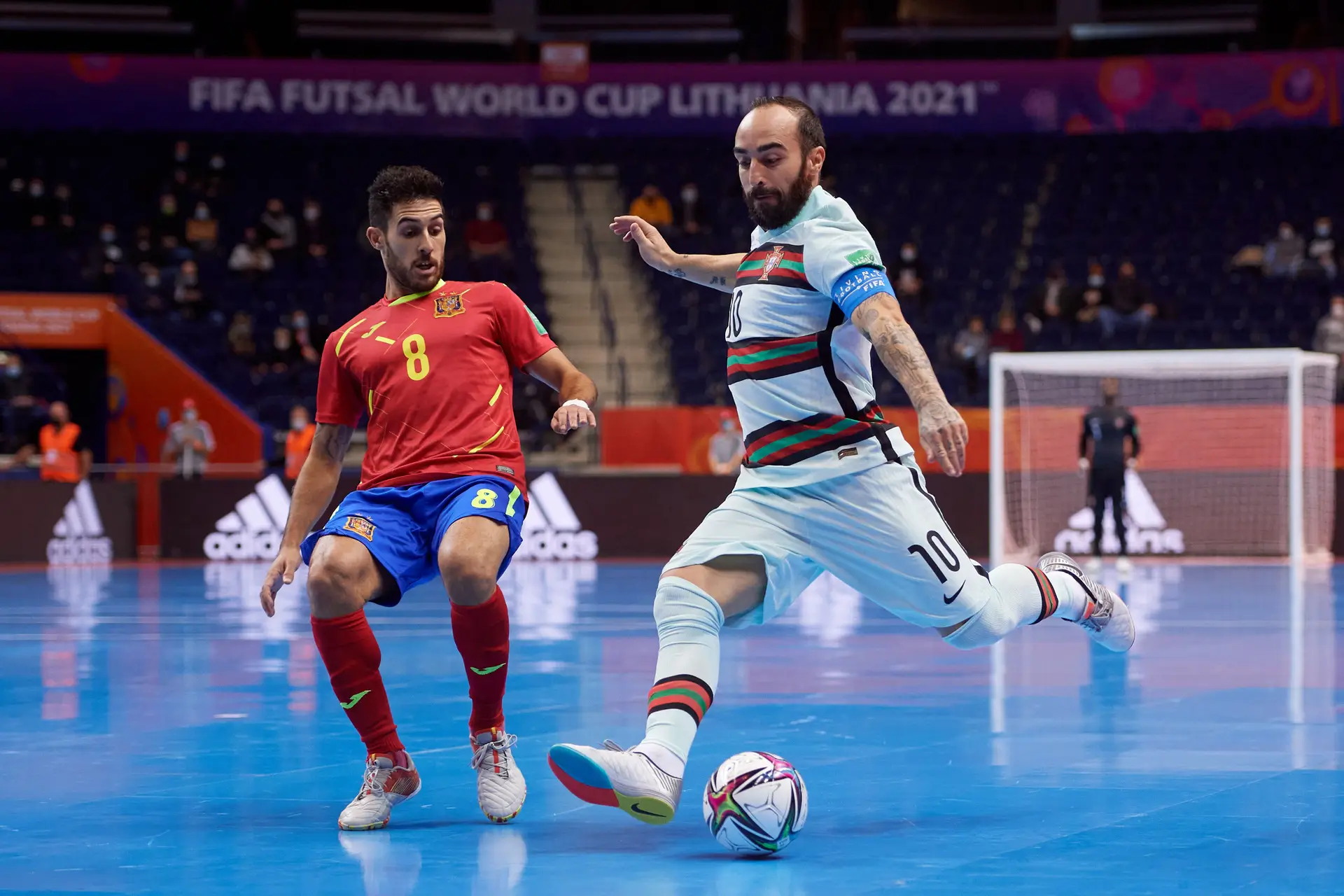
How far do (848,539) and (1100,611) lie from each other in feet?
5.02

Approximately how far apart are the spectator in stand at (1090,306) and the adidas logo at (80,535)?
1492cm

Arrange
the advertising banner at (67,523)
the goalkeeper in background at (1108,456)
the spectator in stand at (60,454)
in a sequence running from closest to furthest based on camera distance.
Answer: the goalkeeper in background at (1108,456)
the advertising banner at (67,523)
the spectator in stand at (60,454)

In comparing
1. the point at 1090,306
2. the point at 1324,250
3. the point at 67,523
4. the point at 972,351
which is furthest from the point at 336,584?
the point at 1324,250

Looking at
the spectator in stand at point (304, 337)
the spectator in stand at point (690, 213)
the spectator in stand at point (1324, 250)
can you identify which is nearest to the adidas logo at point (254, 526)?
the spectator in stand at point (304, 337)

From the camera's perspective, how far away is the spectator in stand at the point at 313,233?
26516 millimetres

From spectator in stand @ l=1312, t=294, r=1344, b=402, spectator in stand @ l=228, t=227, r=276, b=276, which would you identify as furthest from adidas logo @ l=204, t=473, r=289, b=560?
spectator in stand @ l=1312, t=294, r=1344, b=402

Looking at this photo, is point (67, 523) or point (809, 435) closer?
point (809, 435)

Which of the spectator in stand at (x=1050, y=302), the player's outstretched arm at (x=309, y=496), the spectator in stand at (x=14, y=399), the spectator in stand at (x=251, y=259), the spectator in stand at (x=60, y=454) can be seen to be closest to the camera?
the player's outstretched arm at (x=309, y=496)

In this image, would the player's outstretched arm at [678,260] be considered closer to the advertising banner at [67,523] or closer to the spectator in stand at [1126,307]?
the advertising banner at [67,523]

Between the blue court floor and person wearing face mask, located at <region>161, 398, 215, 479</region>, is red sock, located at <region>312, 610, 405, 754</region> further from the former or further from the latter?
person wearing face mask, located at <region>161, 398, 215, 479</region>

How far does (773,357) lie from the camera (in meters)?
5.00

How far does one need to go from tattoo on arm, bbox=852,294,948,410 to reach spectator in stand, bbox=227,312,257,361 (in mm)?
21234

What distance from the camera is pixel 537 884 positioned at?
13.7 feet

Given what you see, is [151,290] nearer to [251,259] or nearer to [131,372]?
[131,372]
